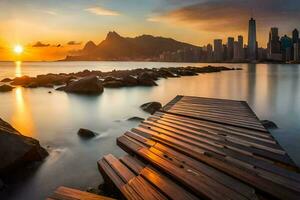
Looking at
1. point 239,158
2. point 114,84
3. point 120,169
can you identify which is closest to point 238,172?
point 239,158

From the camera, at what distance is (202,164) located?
6703 millimetres

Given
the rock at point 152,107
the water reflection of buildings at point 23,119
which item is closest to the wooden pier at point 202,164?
the water reflection of buildings at point 23,119

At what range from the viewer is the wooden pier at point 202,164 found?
553 cm

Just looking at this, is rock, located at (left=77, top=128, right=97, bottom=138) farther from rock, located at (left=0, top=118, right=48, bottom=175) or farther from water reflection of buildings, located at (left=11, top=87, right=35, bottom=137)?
rock, located at (left=0, top=118, right=48, bottom=175)

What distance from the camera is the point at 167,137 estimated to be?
9.07 metres

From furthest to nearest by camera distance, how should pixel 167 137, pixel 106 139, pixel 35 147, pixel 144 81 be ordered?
pixel 144 81
pixel 106 139
pixel 35 147
pixel 167 137

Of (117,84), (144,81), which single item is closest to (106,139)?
(117,84)

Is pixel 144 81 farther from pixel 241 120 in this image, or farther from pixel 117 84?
pixel 241 120

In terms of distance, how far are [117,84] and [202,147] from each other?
32630 millimetres

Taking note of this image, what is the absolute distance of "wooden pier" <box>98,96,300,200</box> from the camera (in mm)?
5527

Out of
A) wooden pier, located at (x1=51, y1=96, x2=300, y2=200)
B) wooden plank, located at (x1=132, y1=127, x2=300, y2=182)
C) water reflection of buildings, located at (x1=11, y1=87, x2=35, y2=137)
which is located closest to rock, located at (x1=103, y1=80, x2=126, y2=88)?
water reflection of buildings, located at (x1=11, y1=87, x2=35, y2=137)

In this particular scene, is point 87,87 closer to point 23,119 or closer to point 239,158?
point 23,119

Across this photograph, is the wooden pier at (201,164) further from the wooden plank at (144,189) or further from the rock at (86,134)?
the rock at (86,134)

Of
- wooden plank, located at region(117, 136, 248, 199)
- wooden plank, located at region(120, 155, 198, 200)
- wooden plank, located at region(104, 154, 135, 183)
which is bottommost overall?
wooden plank, located at region(104, 154, 135, 183)
